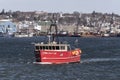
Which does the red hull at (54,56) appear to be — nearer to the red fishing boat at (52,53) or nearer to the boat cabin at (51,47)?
the red fishing boat at (52,53)

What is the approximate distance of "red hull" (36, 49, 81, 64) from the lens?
8331 cm

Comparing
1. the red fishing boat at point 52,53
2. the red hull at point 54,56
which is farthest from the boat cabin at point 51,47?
the red hull at point 54,56

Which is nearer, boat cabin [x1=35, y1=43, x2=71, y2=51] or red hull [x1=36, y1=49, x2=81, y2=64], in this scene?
red hull [x1=36, y1=49, x2=81, y2=64]

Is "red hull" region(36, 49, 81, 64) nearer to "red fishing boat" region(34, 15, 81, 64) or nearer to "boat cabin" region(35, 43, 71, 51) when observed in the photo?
"red fishing boat" region(34, 15, 81, 64)

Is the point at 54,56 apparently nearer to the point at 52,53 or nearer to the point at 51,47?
the point at 52,53

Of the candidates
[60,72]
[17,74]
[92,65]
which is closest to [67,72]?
[60,72]

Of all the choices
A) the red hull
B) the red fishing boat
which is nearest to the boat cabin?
the red fishing boat

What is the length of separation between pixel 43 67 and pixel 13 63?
991cm

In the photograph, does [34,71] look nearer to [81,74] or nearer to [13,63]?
[81,74]

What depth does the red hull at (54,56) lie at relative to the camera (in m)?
83.3

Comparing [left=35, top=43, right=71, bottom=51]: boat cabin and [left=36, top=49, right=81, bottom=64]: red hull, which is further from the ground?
[left=35, top=43, right=71, bottom=51]: boat cabin

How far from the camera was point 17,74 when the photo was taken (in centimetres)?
7256

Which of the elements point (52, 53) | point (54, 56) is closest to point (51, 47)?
point (52, 53)

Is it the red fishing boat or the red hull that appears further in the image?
the red fishing boat
